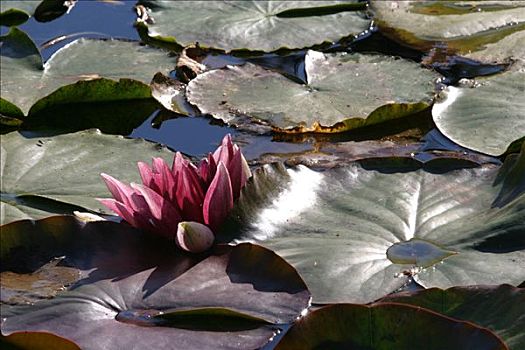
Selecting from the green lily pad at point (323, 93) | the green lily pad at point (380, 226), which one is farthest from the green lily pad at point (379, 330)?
the green lily pad at point (323, 93)

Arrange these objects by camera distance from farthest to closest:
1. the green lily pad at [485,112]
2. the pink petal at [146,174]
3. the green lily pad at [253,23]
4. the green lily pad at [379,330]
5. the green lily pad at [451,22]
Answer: the green lily pad at [253,23]
the green lily pad at [451,22]
the green lily pad at [485,112]
the pink petal at [146,174]
the green lily pad at [379,330]

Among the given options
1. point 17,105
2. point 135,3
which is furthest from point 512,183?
point 135,3

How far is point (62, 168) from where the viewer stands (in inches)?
99.9

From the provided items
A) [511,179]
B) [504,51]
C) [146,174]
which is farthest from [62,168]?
[504,51]

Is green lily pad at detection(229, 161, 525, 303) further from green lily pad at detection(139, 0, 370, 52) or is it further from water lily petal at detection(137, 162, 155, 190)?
green lily pad at detection(139, 0, 370, 52)

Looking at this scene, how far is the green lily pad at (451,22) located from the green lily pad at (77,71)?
82 cm

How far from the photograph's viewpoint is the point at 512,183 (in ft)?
6.94

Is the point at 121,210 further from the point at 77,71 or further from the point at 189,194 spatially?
the point at 77,71

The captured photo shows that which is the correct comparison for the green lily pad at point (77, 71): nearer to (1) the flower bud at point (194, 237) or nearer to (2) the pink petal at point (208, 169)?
(2) the pink petal at point (208, 169)

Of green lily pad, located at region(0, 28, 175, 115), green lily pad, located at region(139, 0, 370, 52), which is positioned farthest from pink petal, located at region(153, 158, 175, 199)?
green lily pad, located at region(139, 0, 370, 52)

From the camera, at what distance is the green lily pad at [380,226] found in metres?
1.88

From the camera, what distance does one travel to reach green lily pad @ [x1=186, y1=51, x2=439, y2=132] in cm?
279

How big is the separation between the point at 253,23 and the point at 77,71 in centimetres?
68

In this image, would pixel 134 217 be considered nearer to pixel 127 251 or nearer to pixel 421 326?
pixel 127 251
